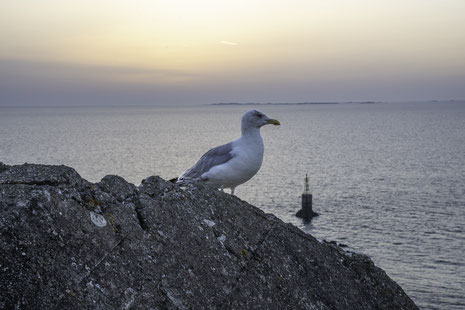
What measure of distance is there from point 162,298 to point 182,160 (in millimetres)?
75548

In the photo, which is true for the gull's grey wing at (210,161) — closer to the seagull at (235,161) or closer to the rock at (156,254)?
the seagull at (235,161)

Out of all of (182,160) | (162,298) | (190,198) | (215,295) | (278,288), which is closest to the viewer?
(162,298)

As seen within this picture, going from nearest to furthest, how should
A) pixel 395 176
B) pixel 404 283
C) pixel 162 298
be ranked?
1. pixel 162 298
2. pixel 404 283
3. pixel 395 176

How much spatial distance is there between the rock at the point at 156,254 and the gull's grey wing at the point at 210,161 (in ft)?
7.97

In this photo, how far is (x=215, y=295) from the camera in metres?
3.44

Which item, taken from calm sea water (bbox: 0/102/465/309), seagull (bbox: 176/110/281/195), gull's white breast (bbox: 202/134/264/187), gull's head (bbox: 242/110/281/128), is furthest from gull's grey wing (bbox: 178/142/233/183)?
calm sea water (bbox: 0/102/465/309)

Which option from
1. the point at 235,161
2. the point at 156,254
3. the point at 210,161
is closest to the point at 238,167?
the point at 235,161

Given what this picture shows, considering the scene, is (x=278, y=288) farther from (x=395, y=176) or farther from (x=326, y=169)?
(x=326, y=169)

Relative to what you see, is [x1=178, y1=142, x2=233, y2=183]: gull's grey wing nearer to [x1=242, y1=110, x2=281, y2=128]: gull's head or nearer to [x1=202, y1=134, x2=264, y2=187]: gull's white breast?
[x1=202, y1=134, x2=264, y2=187]: gull's white breast

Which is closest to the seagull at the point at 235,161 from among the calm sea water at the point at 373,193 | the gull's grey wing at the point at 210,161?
the gull's grey wing at the point at 210,161

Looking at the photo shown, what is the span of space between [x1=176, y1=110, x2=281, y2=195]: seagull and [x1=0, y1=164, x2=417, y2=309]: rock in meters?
2.21

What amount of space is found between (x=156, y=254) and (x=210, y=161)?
3693 millimetres

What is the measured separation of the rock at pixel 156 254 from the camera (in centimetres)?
285

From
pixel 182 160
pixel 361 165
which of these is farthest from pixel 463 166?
pixel 182 160
